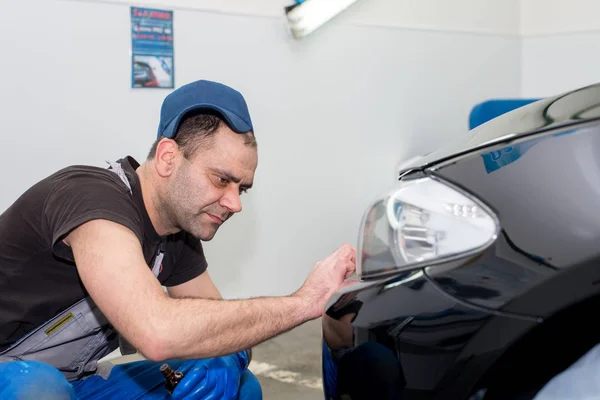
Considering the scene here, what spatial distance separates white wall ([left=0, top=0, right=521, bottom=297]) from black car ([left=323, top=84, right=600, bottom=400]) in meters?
2.12

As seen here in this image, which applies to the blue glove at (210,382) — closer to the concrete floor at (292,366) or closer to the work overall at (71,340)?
the work overall at (71,340)

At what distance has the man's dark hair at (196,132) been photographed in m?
1.65

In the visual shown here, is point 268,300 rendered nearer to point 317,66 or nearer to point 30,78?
point 30,78

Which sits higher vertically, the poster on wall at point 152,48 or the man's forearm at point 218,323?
the poster on wall at point 152,48

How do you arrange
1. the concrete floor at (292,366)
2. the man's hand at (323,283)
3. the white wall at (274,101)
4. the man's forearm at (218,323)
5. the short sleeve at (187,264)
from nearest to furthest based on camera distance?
the man's forearm at (218,323) < the man's hand at (323,283) < the short sleeve at (187,264) < the concrete floor at (292,366) < the white wall at (274,101)

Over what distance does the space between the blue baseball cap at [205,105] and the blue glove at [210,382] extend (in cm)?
56

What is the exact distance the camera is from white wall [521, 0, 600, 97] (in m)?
4.80

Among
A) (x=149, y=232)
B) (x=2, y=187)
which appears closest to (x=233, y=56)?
(x=2, y=187)

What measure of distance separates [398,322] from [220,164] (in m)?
0.71

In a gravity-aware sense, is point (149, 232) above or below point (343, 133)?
below

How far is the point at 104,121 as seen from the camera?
3035mm

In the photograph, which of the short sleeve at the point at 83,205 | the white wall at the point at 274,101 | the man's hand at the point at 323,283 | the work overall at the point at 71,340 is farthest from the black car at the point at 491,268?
the white wall at the point at 274,101

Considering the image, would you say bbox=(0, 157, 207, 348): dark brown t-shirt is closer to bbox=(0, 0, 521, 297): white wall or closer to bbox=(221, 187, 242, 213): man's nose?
bbox=(221, 187, 242, 213): man's nose

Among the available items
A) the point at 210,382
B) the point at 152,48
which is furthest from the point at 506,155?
the point at 152,48
